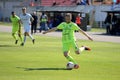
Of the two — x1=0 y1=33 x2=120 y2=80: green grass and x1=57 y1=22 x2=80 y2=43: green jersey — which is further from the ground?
x1=57 y1=22 x2=80 y2=43: green jersey

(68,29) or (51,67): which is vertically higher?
(68,29)

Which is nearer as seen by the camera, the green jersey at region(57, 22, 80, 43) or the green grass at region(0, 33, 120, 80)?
the green grass at region(0, 33, 120, 80)

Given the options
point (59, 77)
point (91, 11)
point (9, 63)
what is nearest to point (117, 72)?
point (59, 77)

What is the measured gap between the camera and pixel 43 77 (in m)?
13.3

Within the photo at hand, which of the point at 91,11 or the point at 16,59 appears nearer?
the point at 16,59

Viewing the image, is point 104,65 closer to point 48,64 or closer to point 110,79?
point 48,64

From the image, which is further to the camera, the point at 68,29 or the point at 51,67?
the point at 68,29

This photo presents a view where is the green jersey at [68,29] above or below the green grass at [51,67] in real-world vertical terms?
above

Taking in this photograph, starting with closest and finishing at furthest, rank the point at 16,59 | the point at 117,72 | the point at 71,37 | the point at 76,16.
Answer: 1. the point at 117,72
2. the point at 71,37
3. the point at 16,59
4. the point at 76,16

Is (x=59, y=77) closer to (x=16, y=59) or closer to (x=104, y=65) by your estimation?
(x=104, y=65)

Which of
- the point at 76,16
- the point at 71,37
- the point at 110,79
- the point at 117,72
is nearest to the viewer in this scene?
the point at 110,79

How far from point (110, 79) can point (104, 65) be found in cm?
360

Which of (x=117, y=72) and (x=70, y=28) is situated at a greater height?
(x=70, y=28)

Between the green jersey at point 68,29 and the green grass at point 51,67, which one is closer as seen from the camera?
the green grass at point 51,67
